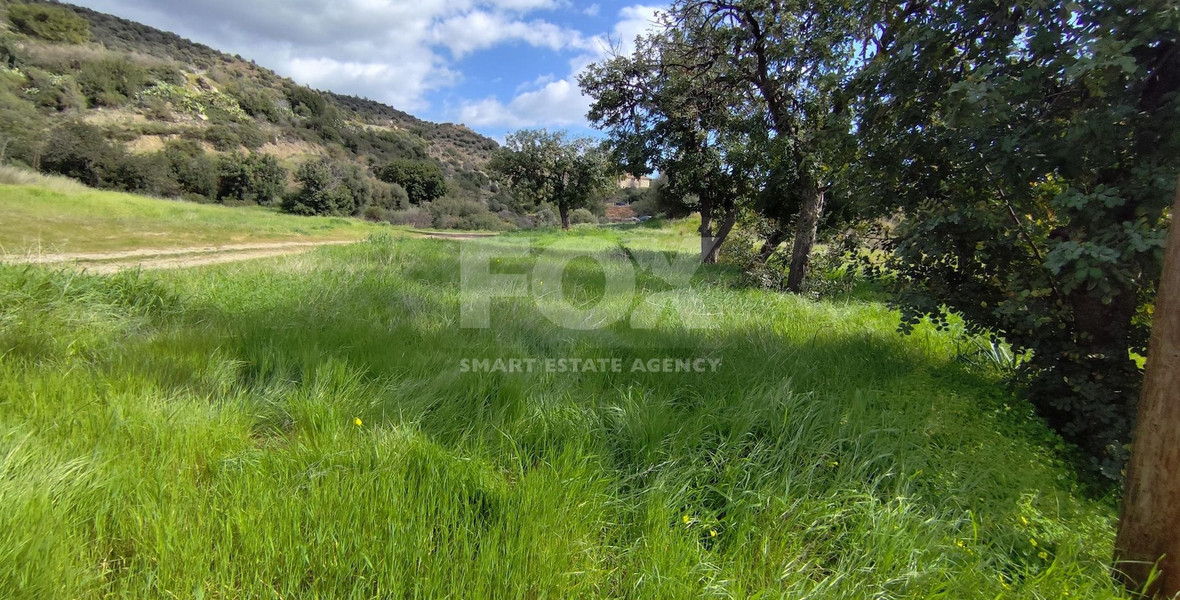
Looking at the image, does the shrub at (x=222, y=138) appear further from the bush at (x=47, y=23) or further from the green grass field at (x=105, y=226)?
the green grass field at (x=105, y=226)

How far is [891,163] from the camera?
3053 mm

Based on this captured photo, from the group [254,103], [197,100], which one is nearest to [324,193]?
[197,100]

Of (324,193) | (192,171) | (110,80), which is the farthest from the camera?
(110,80)

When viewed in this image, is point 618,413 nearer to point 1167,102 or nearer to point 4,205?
point 1167,102

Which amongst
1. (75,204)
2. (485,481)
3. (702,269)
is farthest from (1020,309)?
(75,204)

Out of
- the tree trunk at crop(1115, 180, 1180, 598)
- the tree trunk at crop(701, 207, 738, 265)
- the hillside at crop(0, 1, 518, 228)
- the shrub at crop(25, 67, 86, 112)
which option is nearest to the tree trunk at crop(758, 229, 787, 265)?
the tree trunk at crop(701, 207, 738, 265)

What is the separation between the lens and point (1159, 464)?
4.57 ft

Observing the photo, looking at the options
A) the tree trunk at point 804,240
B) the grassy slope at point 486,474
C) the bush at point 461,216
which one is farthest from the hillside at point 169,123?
the tree trunk at point 804,240

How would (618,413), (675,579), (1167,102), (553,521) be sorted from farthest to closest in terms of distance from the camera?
(618,413)
(1167,102)
(553,521)
(675,579)

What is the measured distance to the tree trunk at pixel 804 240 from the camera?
6.79m

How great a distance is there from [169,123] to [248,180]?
8.93 m

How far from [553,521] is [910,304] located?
285cm

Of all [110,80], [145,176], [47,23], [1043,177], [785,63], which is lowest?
[1043,177]

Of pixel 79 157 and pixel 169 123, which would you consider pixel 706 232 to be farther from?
pixel 169 123
